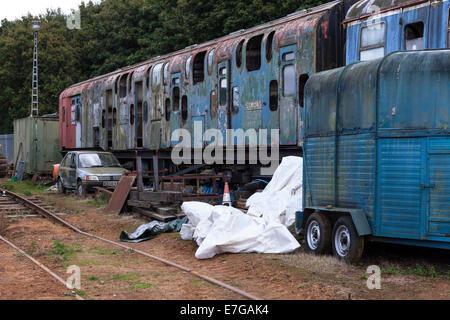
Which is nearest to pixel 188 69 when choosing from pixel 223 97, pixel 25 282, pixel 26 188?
pixel 223 97

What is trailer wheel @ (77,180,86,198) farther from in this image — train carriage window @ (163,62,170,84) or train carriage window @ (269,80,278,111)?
train carriage window @ (269,80,278,111)

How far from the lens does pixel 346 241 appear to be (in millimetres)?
8234

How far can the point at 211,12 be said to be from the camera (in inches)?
1296

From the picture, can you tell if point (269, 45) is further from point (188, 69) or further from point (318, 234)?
point (318, 234)

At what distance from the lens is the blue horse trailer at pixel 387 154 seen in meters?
7.41

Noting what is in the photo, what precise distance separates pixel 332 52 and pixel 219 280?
22.5 ft

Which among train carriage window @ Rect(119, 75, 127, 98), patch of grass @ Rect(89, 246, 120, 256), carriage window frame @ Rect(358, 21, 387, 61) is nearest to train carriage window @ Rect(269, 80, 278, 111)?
carriage window frame @ Rect(358, 21, 387, 61)

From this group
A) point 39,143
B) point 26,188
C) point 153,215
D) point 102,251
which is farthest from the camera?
point 39,143

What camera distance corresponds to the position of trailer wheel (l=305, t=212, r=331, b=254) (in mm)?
8547

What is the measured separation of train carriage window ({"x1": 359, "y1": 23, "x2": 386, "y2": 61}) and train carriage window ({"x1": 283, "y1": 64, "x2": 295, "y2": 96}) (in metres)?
1.94

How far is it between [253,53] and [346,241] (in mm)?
7625

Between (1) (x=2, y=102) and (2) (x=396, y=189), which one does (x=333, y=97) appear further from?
(1) (x=2, y=102)
